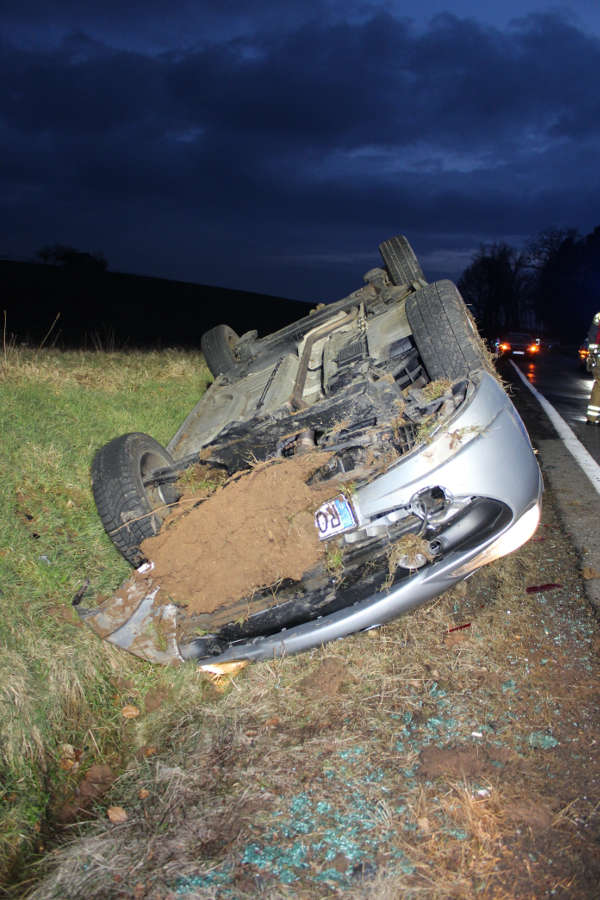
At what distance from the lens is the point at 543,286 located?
198ft

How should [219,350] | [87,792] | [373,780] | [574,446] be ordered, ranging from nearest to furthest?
[373,780], [87,792], [219,350], [574,446]

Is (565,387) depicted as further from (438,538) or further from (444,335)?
(438,538)

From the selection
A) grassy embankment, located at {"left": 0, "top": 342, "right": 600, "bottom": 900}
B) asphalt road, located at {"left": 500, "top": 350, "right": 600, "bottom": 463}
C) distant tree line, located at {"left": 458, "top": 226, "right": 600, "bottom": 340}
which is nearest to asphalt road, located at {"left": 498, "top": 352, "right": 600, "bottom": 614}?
asphalt road, located at {"left": 500, "top": 350, "right": 600, "bottom": 463}

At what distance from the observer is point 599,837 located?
2176 millimetres

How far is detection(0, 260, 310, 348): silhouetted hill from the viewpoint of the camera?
14156mm

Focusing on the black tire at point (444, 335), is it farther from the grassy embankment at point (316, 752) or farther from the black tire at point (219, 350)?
the black tire at point (219, 350)

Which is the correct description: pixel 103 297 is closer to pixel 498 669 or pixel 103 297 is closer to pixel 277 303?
pixel 277 303

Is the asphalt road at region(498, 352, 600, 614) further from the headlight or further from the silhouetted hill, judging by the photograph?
the silhouetted hill

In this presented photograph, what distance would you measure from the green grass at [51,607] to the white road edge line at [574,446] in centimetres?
426

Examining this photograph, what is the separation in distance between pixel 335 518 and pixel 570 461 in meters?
4.67

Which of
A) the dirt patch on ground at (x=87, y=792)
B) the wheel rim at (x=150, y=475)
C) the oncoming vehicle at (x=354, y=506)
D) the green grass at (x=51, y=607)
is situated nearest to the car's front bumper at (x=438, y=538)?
the oncoming vehicle at (x=354, y=506)

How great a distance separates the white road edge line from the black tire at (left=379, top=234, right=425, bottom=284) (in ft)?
8.54

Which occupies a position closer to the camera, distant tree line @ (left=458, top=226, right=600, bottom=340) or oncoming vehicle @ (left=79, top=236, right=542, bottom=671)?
oncoming vehicle @ (left=79, top=236, right=542, bottom=671)

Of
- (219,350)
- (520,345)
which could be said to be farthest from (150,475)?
(520,345)
